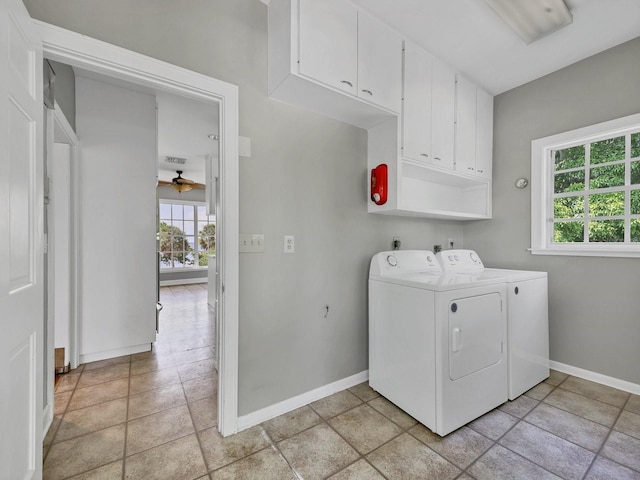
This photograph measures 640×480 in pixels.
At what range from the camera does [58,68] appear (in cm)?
215

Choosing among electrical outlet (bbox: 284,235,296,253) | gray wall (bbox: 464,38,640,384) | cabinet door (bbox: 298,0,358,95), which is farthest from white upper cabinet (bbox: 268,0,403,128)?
gray wall (bbox: 464,38,640,384)

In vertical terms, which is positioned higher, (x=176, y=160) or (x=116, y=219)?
(x=176, y=160)

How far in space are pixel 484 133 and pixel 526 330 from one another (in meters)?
1.90

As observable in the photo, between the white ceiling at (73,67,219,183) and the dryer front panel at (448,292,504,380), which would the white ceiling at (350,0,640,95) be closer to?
the white ceiling at (73,67,219,183)

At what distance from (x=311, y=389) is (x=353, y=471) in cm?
68

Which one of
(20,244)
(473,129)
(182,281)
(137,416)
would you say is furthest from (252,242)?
(182,281)

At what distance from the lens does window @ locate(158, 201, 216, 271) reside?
7.13m

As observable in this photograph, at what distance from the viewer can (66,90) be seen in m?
2.33

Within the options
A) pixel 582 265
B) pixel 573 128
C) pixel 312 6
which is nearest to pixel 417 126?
pixel 312 6

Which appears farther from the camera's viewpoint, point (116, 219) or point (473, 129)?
point (116, 219)

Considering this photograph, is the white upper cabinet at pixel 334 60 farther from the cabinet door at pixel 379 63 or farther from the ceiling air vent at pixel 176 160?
the ceiling air vent at pixel 176 160

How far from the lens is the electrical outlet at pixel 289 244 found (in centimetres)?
196

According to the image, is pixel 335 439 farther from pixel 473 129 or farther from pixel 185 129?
pixel 185 129

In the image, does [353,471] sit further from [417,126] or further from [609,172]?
[609,172]
